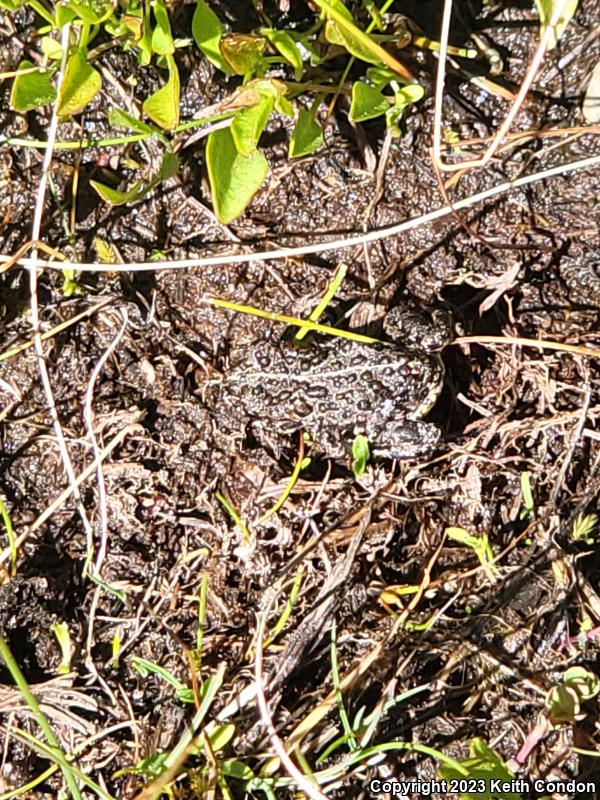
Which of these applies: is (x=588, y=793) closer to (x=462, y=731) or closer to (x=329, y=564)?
(x=462, y=731)

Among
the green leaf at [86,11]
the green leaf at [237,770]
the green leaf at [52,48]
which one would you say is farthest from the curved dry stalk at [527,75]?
the green leaf at [237,770]

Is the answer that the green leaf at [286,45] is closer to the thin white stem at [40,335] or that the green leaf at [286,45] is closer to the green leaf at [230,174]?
the green leaf at [230,174]

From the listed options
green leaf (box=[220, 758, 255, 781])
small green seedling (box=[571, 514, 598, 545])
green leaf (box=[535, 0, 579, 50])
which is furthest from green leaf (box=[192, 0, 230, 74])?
green leaf (box=[220, 758, 255, 781])

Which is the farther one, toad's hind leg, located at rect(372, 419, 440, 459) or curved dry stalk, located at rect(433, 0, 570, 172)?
toad's hind leg, located at rect(372, 419, 440, 459)

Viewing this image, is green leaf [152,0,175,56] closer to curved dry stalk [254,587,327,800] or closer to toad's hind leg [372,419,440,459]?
toad's hind leg [372,419,440,459]

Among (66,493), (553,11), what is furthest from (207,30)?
(66,493)

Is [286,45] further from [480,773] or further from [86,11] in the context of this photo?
[480,773]
